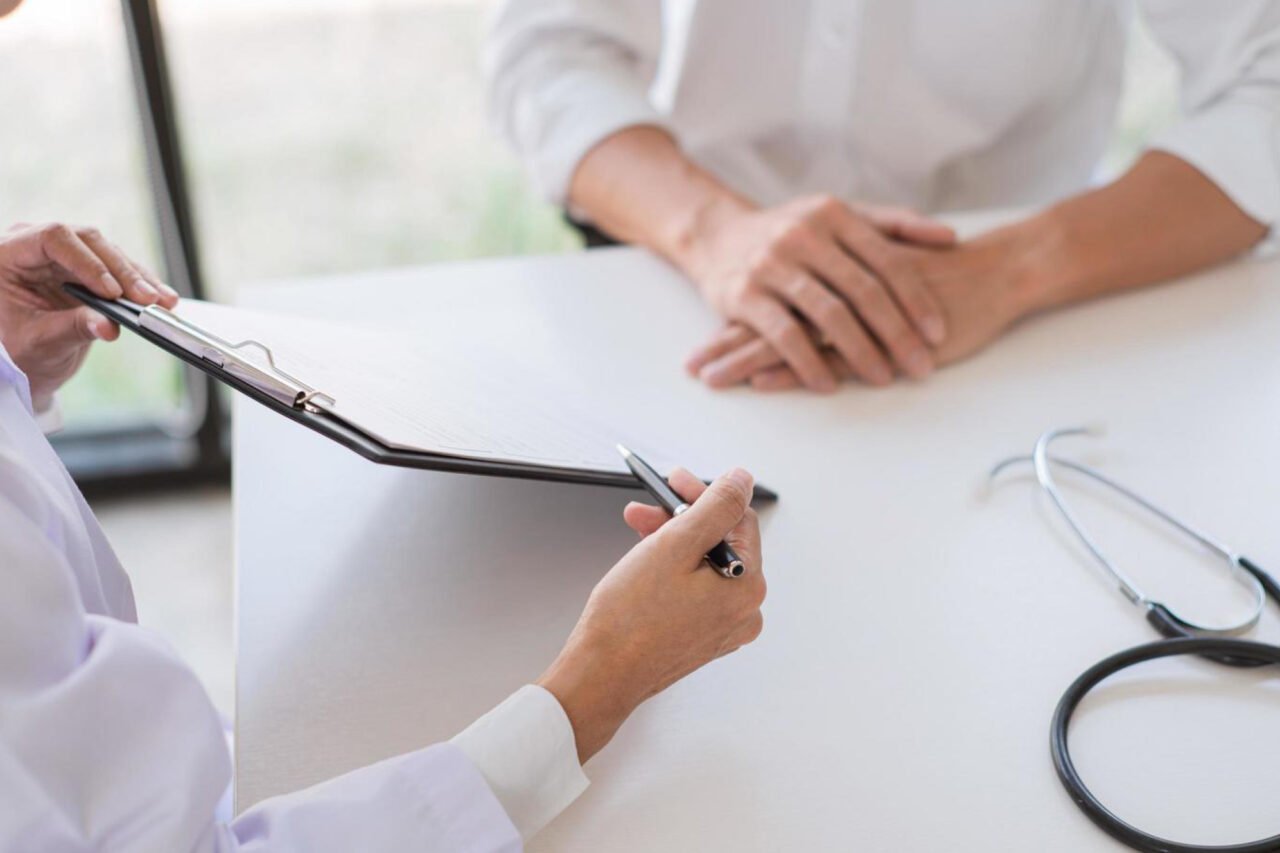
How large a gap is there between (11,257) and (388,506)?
0.30 meters

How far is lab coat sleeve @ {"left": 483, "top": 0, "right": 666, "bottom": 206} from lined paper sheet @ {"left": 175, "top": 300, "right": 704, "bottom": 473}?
0.40 m

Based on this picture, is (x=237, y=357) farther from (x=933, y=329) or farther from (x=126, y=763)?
(x=933, y=329)

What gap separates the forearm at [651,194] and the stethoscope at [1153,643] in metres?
0.41

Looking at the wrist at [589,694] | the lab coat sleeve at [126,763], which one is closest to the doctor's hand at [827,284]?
the wrist at [589,694]

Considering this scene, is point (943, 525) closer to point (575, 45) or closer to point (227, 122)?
point (575, 45)

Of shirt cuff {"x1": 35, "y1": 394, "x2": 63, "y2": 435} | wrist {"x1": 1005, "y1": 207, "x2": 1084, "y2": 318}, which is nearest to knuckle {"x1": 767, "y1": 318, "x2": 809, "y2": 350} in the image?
wrist {"x1": 1005, "y1": 207, "x2": 1084, "y2": 318}

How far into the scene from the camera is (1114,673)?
0.68 m

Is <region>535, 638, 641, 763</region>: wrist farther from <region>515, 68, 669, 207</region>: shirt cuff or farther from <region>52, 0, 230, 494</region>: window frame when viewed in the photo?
<region>52, 0, 230, 494</region>: window frame

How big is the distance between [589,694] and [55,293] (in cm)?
50

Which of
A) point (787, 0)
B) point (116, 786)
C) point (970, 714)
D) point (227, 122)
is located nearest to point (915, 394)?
point (970, 714)

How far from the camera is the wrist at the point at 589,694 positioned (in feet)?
2.03

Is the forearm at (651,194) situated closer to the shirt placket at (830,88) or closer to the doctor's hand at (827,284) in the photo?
the doctor's hand at (827,284)

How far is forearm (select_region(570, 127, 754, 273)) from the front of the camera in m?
1.14

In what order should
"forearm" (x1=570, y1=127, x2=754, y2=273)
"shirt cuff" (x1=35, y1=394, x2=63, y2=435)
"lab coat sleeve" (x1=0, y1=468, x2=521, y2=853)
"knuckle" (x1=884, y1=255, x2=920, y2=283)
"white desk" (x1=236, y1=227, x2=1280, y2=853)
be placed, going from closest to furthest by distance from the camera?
"lab coat sleeve" (x1=0, y1=468, x2=521, y2=853) < "white desk" (x1=236, y1=227, x2=1280, y2=853) < "shirt cuff" (x1=35, y1=394, x2=63, y2=435) < "knuckle" (x1=884, y1=255, x2=920, y2=283) < "forearm" (x1=570, y1=127, x2=754, y2=273)
